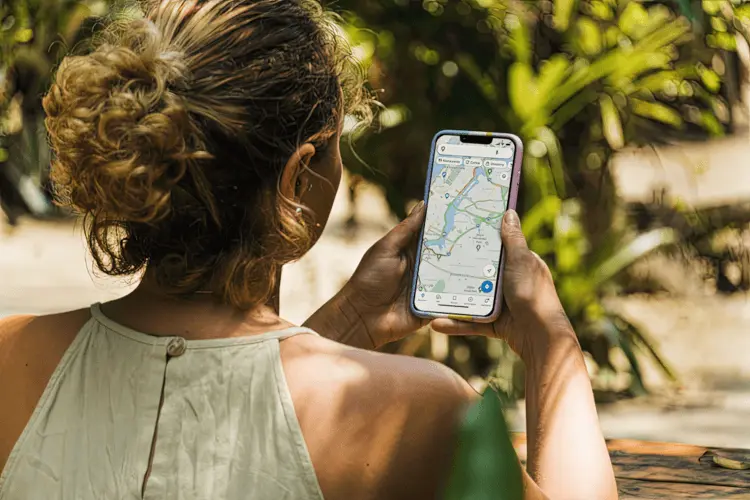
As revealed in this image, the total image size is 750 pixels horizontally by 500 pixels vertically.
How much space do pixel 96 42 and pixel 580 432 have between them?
746mm

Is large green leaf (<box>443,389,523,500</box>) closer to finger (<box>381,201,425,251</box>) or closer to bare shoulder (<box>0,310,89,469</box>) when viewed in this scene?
bare shoulder (<box>0,310,89,469</box>)

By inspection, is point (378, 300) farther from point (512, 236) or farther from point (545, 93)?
point (545, 93)

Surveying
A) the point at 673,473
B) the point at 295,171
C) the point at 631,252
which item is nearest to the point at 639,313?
the point at 631,252

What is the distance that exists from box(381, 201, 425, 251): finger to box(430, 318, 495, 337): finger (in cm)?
14

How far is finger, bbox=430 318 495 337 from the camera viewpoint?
1607mm

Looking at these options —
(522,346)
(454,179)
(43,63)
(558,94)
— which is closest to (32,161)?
(43,63)

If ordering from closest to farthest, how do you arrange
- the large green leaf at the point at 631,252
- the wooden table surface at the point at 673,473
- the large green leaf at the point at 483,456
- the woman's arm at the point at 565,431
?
the large green leaf at the point at 483,456 < the woman's arm at the point at 565,431 < the wooden table surface at the point at 673,473 < the large green leaf at the point at 631,252

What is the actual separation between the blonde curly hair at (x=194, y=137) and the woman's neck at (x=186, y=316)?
14mm

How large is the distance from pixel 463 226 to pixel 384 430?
0.70 m

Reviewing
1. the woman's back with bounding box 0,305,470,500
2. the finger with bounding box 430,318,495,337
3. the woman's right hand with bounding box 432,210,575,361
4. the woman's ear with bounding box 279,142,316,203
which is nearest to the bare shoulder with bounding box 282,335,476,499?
the woman's back with bounding box 0,305,470,500

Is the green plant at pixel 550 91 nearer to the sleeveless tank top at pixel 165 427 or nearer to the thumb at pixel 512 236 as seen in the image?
the thumb at pixel 512 236

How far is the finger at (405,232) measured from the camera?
166cm

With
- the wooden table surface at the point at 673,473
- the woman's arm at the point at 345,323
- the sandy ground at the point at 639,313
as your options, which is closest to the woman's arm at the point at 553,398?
the woman's arm at the point at 345,323

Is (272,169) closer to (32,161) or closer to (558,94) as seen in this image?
→ (558,94)
